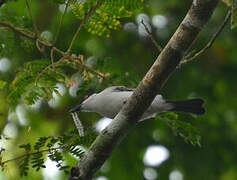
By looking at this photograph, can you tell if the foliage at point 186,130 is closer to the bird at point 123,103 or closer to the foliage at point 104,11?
the bird at point 123,103

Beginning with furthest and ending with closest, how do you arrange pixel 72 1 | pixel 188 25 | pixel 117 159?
pixel 117 159 → pixel 72 1 → pixel 188 25

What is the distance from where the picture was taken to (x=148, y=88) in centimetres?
323

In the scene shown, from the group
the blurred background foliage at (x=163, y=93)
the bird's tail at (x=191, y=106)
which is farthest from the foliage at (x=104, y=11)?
the blurred background foliage at (x=163, y=93)

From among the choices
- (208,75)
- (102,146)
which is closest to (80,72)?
(102,146)

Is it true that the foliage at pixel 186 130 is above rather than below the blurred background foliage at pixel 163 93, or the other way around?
above

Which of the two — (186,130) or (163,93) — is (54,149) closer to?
(186,130)

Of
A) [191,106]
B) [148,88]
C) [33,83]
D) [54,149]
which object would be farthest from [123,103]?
[148,88]

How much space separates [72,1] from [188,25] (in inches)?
35.3

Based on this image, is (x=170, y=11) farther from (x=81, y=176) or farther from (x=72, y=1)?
A: (x=81, y=176)

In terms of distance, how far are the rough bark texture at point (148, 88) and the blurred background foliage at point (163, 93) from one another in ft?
10.5

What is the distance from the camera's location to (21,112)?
708cm

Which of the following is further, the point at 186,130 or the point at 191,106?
the point at 191,106

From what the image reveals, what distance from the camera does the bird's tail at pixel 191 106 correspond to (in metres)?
4.81

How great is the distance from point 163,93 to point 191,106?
201 centimetres
